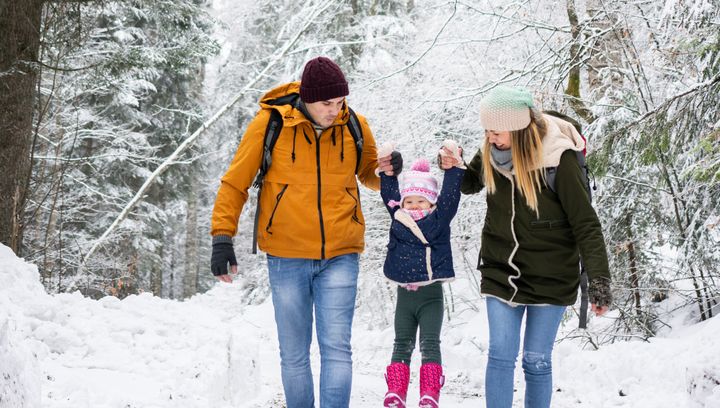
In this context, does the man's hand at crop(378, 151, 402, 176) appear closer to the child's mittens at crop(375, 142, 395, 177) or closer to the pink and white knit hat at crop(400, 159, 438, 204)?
the child's mittens at crop(375, 142, 395, 177)

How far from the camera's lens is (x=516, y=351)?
373cm

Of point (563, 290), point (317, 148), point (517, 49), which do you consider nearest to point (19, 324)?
point (317, 148)

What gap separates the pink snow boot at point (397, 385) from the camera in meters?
4.65

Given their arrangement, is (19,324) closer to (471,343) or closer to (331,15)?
(471,343)

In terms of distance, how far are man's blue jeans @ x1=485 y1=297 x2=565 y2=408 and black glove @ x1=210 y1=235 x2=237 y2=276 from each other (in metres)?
1.52

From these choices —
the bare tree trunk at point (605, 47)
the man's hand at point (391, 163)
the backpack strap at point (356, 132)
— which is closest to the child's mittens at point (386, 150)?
the man's hand at point (391, 163)

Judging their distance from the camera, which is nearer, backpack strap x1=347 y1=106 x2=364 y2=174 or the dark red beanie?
the dark red beanie

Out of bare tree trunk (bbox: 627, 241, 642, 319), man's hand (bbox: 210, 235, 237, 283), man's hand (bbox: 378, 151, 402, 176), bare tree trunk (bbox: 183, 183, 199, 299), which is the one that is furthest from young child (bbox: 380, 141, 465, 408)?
bare tree trunk (bbox: 183, 183, 199, 299)

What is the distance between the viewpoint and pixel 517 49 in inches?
379

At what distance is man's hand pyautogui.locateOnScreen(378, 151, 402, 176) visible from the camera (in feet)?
13.8

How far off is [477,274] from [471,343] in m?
3.42

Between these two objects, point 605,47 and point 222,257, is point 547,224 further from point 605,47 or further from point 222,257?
point 605,47

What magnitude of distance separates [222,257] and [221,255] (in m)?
0.01

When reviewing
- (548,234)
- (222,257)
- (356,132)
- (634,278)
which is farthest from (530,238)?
(634,278)
